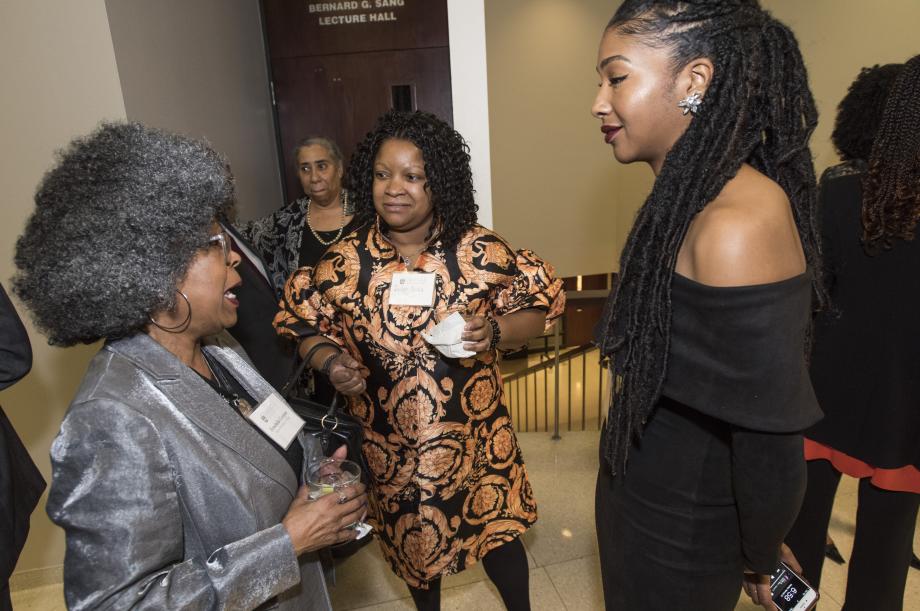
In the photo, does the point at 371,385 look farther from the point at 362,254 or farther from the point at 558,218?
the point at 558,218

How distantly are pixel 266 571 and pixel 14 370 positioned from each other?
94 centimetres

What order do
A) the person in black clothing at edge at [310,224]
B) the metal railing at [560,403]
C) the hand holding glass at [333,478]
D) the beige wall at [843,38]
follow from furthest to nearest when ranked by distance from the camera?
the metal railing at [560,403]
the beige wall at [843,38]
the person in black clothing at edge at [310,224]
the hand holding glass at [333,478]

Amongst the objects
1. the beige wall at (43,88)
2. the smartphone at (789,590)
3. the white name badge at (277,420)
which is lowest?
the smartphone at (789,590)

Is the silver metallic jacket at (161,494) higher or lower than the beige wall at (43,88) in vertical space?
lower

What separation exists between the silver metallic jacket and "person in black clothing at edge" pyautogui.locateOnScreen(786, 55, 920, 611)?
165 centimetres

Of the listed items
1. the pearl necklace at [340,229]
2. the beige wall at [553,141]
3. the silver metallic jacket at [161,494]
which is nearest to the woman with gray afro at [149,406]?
the silver metallic jacket at [161,494]

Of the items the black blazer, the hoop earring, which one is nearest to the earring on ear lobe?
the hoop earring

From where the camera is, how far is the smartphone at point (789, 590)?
114 centimetres

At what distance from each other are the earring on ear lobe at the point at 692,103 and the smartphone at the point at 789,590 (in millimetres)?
974

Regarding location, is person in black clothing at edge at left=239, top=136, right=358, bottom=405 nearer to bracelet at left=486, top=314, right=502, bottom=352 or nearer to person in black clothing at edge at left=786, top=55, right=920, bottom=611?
bracelet at left=486, top=314, right=502, bottom=352

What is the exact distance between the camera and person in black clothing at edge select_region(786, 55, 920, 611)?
148 cm

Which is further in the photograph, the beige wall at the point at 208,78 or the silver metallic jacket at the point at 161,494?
the beige wall at the point at 208,78

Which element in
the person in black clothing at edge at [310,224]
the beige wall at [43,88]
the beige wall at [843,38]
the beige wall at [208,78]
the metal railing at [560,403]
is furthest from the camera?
the metal railing at [560,403]

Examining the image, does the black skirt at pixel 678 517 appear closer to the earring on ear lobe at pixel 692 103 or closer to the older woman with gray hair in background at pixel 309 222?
the earring on ear lobe at pixel 692 103
